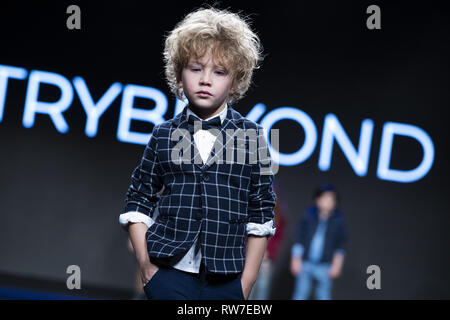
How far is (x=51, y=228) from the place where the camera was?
6078mm

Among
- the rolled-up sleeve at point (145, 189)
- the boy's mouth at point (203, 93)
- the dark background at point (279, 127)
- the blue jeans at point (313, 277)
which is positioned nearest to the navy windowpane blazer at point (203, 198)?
the rolled-up sleeve at point (145, 189)

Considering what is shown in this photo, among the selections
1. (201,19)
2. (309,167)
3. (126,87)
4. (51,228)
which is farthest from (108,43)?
(201,19)

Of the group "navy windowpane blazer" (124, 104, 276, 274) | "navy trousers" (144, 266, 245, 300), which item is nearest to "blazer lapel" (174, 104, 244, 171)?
"navy windowpane blazer" (124, 104, 276, 274)

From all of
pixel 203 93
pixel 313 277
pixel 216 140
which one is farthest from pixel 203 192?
pixel 313 277

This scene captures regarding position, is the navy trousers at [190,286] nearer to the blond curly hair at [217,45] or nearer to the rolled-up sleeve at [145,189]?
the rolled-up sleeve at [145,189]

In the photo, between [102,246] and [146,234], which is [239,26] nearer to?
[146,234]

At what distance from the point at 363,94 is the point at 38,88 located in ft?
12.1

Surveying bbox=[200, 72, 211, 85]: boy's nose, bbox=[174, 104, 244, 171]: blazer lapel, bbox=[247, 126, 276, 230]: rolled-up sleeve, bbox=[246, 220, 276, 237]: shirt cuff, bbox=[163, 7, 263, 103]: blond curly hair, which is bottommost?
bbox=[246, 220, 276, 237]: shirt cuff

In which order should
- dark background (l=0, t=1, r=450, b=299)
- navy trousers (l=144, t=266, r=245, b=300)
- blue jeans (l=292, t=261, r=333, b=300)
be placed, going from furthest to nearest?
1. dark background (l=0, t=1, r=450, b=299)
2. blue jeans (l=292, t=261, r=333, b=300)
3. navy trousers (l=144, t=266, r=245, b=300)

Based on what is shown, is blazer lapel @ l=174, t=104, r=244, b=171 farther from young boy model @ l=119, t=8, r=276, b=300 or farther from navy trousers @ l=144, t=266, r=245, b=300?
Answer: navy trousers @ l=144, t=266, r=245, b=300

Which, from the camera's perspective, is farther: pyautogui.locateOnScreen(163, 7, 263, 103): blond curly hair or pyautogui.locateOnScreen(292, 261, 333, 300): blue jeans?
pyautogui.locateOnScreen(292, 261, 333, 300): blue jeans

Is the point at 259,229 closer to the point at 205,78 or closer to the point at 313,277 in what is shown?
the point at 205,78

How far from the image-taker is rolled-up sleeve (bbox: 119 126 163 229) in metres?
1.45

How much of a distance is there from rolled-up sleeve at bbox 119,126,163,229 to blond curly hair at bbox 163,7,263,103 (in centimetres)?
22
